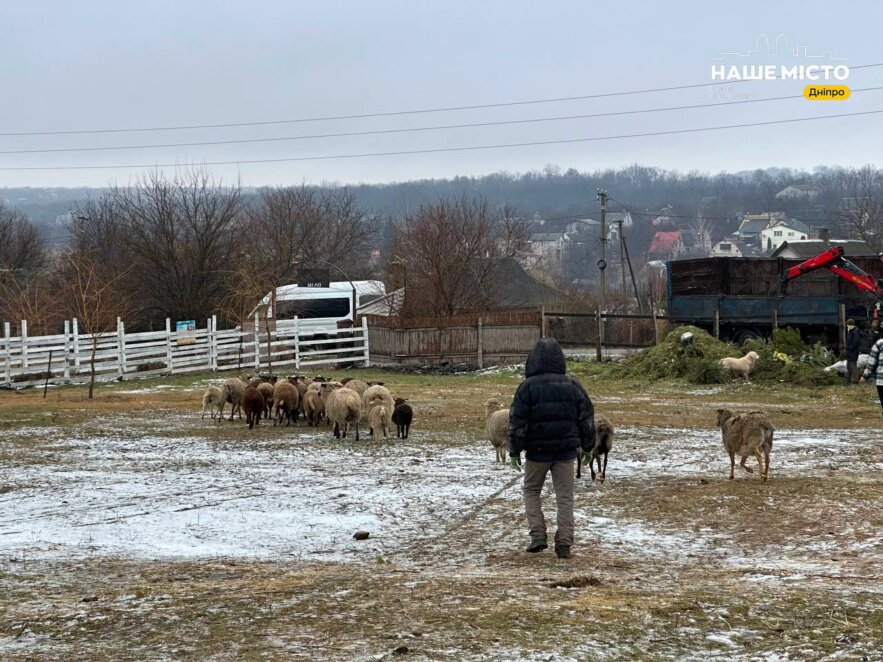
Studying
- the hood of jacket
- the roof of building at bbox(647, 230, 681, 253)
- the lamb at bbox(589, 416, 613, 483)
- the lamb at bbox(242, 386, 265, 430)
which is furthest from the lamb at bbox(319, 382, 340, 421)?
the roof of building at bbox(647, 230, 681, 253)

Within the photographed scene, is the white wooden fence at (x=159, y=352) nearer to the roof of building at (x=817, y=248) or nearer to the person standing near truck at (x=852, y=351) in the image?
the person standing near truck at (x=852, y=351)

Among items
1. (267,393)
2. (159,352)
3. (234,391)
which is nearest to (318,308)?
(159,352)

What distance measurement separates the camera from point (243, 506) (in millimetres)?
11344

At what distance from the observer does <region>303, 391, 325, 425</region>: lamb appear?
756 inches

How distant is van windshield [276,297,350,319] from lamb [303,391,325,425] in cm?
2401

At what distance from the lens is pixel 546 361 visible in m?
9.23

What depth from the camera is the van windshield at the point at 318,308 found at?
143 ft

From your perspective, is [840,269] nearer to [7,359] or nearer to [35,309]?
[7,359]

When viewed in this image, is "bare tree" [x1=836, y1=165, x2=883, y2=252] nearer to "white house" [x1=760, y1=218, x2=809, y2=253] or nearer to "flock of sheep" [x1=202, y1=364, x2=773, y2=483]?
"white house" [x1=760, y1=218, x2=809, y2=253]

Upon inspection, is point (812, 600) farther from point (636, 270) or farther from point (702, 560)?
point (636, 270)

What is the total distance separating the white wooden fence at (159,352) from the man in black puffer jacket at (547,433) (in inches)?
857

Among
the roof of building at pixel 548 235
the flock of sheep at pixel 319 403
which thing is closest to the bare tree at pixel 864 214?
A: the roof of building at pixel 548 235

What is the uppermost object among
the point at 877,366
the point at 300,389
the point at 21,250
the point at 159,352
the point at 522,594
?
the point at 21,250

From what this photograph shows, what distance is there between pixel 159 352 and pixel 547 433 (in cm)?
2626
